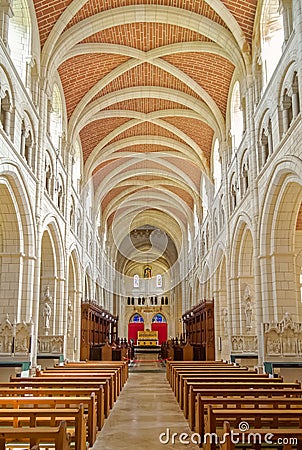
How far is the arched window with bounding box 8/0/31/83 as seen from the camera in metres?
15.2

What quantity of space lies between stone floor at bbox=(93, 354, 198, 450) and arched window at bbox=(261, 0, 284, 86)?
33.1 ft

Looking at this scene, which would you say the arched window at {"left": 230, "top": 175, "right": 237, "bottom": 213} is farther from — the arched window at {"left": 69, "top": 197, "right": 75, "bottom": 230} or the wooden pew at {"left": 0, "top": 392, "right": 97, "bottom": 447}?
the wooden pew at {"left": 0, "top": 392, "right": 97, "bottom": 447}

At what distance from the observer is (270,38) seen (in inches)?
609

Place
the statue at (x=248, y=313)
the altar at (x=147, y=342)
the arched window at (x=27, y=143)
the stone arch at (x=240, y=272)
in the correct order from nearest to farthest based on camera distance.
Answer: the arched window at (x=27, y=143), the statue at (x=248, y=313), the stone arch at (x=240, y=272), the altar at (x=147, y=342)

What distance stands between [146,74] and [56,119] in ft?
14.6

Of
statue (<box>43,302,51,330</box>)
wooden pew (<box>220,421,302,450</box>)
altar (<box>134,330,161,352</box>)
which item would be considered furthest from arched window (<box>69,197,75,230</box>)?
altar (<box>134,330,161,352</box>)

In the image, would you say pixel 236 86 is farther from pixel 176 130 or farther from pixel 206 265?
pixel 206 265

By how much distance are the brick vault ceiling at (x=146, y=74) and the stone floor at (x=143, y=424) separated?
438 inches

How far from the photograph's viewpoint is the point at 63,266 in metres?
20.3

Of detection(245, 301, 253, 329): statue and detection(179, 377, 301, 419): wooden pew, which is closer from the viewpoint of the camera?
detection(179, 377, 301, 419): wooden pew

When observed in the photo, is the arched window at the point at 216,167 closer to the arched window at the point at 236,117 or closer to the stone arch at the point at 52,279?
the arched window at the point at 236,117

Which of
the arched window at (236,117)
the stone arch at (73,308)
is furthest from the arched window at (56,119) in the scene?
the arched window at (236,117)

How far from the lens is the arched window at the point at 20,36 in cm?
1518

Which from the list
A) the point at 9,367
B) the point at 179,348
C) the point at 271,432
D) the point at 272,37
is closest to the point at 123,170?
the point at 179,348
